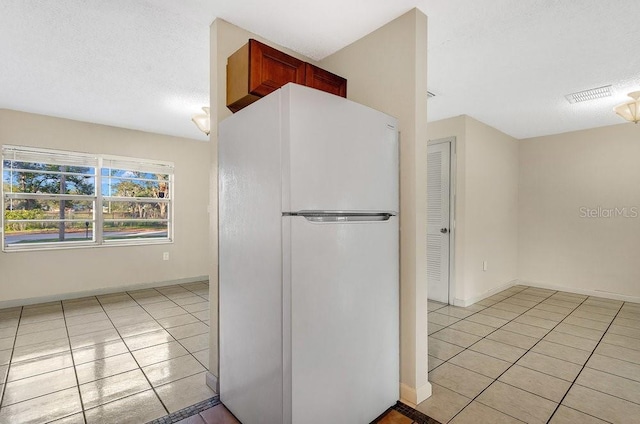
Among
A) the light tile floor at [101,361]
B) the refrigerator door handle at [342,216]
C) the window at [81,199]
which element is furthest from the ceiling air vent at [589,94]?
the window at [81,199]

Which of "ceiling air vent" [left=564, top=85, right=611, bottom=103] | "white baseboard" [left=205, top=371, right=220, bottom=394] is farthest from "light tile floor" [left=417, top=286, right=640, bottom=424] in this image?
"ceiling air vent" [left=564, top=85, right=611, bottom=103]

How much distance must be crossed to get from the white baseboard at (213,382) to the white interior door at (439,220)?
3.17 meters

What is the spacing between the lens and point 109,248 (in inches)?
180

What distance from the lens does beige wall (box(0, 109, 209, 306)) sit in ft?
13.0

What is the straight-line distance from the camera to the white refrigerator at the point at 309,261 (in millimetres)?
1436

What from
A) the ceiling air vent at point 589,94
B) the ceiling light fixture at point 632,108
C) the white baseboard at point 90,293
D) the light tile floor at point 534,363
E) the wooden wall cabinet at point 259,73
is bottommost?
the light tile floor at point 534,363

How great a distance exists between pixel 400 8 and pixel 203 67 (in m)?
1.76

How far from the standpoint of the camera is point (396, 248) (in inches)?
76.6

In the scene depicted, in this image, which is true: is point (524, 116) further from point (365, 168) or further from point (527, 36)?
point (365, 168)

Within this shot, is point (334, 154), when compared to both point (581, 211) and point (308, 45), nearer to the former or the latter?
point (308, 45)

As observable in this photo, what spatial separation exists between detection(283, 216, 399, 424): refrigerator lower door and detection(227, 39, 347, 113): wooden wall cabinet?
933 mm

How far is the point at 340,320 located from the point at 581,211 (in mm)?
4903

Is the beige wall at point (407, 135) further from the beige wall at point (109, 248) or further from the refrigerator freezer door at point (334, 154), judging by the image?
the beige wall at point (109, 248)

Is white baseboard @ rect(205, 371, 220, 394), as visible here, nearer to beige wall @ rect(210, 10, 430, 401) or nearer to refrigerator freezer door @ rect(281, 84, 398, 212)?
beige wall @ rect(210, 10, 430, 401)
